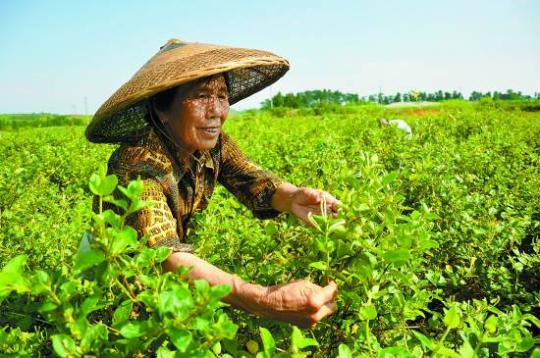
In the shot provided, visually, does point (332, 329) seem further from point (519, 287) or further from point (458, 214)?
point (458, 214)

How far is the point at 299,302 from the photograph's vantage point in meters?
1.28

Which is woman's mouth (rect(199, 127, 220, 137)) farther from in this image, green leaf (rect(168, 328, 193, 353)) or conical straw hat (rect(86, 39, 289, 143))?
green leaf (rect(168, 328, 193, 353))

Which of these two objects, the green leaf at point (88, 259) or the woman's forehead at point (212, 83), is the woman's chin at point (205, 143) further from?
the green leaf at point (88, 259)

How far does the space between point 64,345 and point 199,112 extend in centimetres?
107

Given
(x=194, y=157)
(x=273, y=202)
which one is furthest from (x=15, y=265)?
(x=273, y=202)

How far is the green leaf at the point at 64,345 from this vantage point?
939 mm

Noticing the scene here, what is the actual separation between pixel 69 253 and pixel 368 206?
158cm

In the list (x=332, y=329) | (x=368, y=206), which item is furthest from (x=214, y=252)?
(x=368, y=206)

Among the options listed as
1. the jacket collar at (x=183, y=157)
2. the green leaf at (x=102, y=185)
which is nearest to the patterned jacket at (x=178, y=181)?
the jacket collar at (x=183, y=157)

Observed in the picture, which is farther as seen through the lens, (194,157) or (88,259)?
(194,157)

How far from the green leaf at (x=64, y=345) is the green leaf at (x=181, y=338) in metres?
0.22

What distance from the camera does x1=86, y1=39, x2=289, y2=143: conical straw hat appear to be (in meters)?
1.73

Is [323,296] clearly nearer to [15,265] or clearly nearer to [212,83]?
[15,265]

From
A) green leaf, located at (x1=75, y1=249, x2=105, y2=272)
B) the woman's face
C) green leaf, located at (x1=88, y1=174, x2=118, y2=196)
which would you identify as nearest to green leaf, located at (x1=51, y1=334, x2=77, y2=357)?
green leaf, located at (x1=75, y1=249, x2=105, y2=272)
